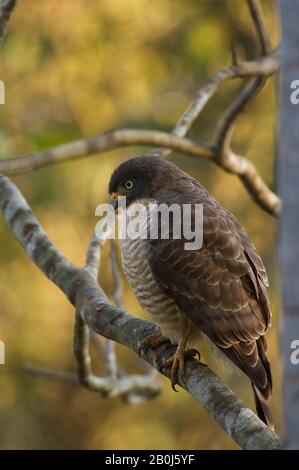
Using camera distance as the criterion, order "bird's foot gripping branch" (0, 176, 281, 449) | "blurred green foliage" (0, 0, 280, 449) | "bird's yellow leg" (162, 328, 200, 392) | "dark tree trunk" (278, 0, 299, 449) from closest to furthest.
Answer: "dark tree trunk" (278, 0, 299, 449) → "bird's foot gripping branch" (0, 176, 281, 449) → "bird's yellow leg" (162, 328, 200, 392) → "blurred green foliage" (0, 0, 280, 449)

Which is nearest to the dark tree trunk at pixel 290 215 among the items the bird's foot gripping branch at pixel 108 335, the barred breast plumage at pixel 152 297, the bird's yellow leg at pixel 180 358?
the bird's foot gripping branch at pixel 108 335

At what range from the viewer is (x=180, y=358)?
123 inches

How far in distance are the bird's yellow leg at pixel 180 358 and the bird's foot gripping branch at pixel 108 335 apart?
0.03m

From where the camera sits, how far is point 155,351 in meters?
3.38

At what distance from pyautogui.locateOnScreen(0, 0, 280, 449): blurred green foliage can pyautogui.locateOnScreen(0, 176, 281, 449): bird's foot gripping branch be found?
2397 millimetres

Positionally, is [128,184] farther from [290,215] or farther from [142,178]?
[290,215]

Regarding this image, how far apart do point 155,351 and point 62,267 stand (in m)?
0.53

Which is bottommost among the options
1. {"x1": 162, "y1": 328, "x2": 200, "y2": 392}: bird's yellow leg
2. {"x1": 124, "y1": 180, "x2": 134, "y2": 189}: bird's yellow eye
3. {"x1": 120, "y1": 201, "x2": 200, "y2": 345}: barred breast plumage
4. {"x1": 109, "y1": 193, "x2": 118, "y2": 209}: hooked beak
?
{"x1": 162, "y1": 328, "x2": 200, "y2": 392}: bird's yellow leg

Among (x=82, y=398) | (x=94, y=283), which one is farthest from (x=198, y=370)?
(x=82, y=398)

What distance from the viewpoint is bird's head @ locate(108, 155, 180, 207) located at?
358cm

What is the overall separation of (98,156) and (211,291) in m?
3.69

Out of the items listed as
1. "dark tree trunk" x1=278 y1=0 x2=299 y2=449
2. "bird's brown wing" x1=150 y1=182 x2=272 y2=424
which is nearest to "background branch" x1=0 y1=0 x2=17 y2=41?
"bird's brown wing" x1=150 y1=182 x2=272 y2=424

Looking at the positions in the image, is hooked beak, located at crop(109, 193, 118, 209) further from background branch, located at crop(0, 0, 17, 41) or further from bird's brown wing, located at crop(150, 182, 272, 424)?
background branch, located at crop(0, 0, 17, 41)
